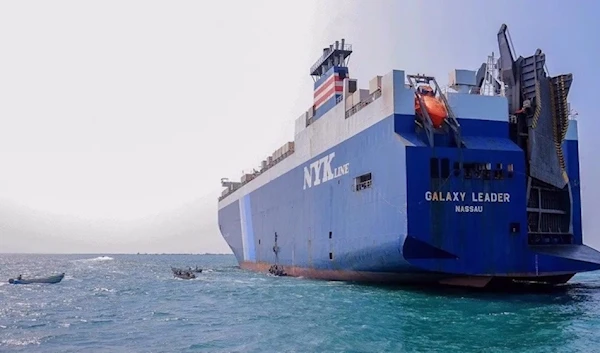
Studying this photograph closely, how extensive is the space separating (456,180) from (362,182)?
180 inches

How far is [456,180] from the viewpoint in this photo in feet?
71.7

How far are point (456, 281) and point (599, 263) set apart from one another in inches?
201

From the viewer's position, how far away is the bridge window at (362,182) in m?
24.4

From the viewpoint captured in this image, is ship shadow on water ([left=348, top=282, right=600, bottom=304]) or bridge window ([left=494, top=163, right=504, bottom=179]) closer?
ship shadow on water ([left=348, top=282, right=600, bottom=304])

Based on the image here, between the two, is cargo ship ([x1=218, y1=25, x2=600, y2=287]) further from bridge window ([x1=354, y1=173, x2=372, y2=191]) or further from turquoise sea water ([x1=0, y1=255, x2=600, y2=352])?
turquoise sea water ([x1=0, y1=255, x2=600, y2=352])

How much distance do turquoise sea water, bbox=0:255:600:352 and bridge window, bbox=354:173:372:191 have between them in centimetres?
418

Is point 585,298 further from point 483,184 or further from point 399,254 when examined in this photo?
point 399,254

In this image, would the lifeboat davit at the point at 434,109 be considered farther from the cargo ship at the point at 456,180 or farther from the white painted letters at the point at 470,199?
the white painted letters at the point at 470,199

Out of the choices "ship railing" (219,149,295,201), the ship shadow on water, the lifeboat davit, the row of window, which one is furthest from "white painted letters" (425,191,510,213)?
"ship railing" (219,149,295,201)

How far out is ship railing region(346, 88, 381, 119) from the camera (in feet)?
79.8

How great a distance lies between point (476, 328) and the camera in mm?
15266

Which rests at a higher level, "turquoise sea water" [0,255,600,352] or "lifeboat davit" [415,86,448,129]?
"lifeboat davit" [415,86,448,129]

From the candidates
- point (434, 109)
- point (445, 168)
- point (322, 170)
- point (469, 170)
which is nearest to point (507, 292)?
point (469, 170)

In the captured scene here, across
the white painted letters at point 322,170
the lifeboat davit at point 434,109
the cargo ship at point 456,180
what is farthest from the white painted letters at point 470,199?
the white painted letters at point 322,170
